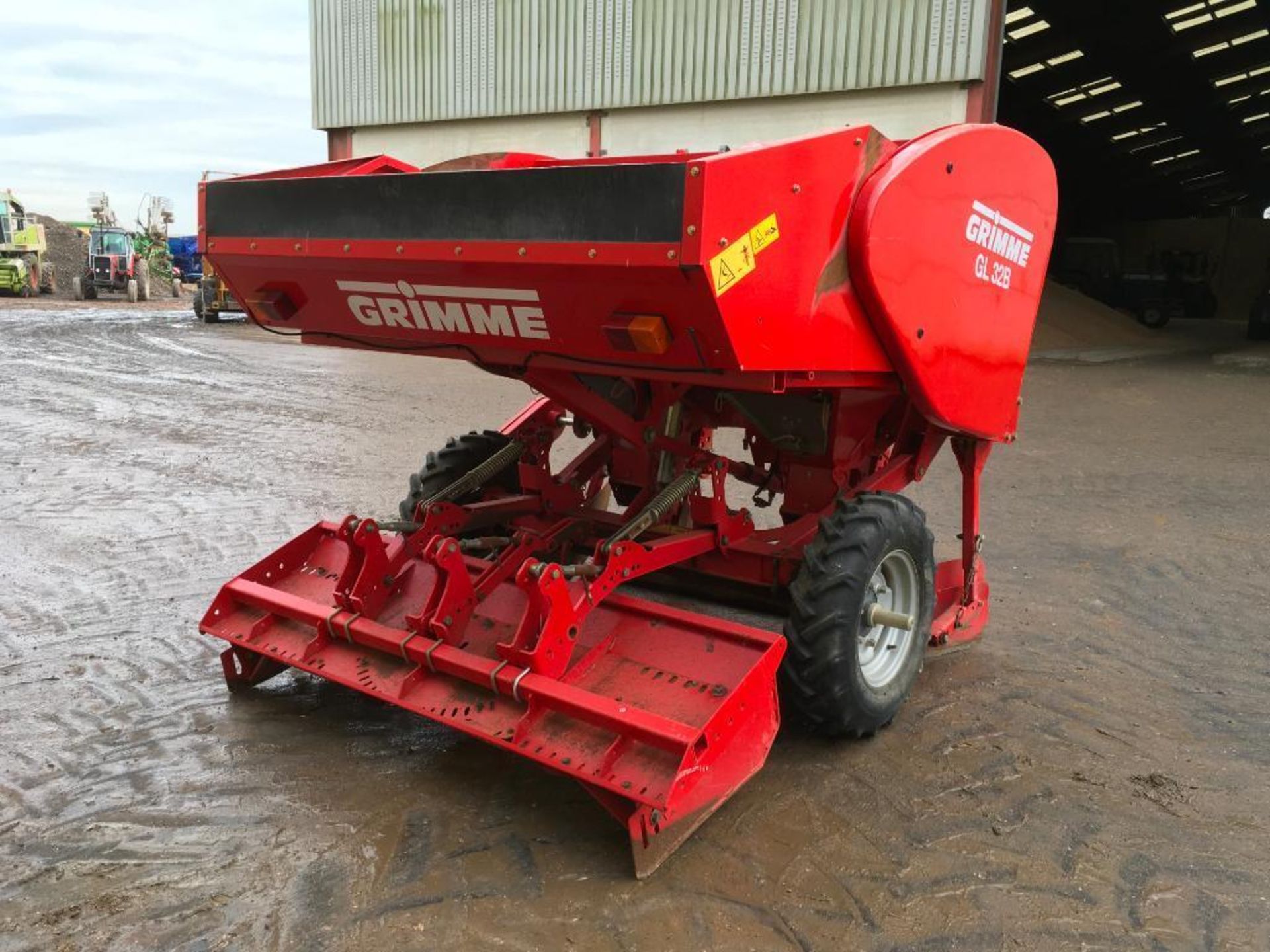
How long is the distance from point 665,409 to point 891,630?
1064mm

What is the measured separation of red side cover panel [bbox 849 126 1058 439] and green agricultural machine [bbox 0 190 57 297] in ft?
97.9

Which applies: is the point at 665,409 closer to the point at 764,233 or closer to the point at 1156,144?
the point at 764,233

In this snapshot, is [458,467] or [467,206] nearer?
[467,206]

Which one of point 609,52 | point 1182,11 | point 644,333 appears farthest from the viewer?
point 1182,11

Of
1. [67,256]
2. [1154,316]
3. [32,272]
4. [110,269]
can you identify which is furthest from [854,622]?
[67,256]

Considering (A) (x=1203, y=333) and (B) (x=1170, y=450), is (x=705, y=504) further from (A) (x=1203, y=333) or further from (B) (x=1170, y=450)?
(A) (x=1203, y=333)

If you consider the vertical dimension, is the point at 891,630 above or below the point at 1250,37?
below

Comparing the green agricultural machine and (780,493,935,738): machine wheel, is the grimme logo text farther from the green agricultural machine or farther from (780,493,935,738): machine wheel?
the green agricultural machine

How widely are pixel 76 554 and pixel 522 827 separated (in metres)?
3.31

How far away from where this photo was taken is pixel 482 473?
12.7ft

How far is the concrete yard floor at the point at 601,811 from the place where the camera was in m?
2.35

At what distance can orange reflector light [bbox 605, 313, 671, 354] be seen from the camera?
2482 millimetres

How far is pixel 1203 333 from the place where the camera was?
928 inches

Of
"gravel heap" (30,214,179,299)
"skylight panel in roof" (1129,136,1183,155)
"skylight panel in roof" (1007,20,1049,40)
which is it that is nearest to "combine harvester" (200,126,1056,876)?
"skylight panel in roof" (1007,20,1049,40)
